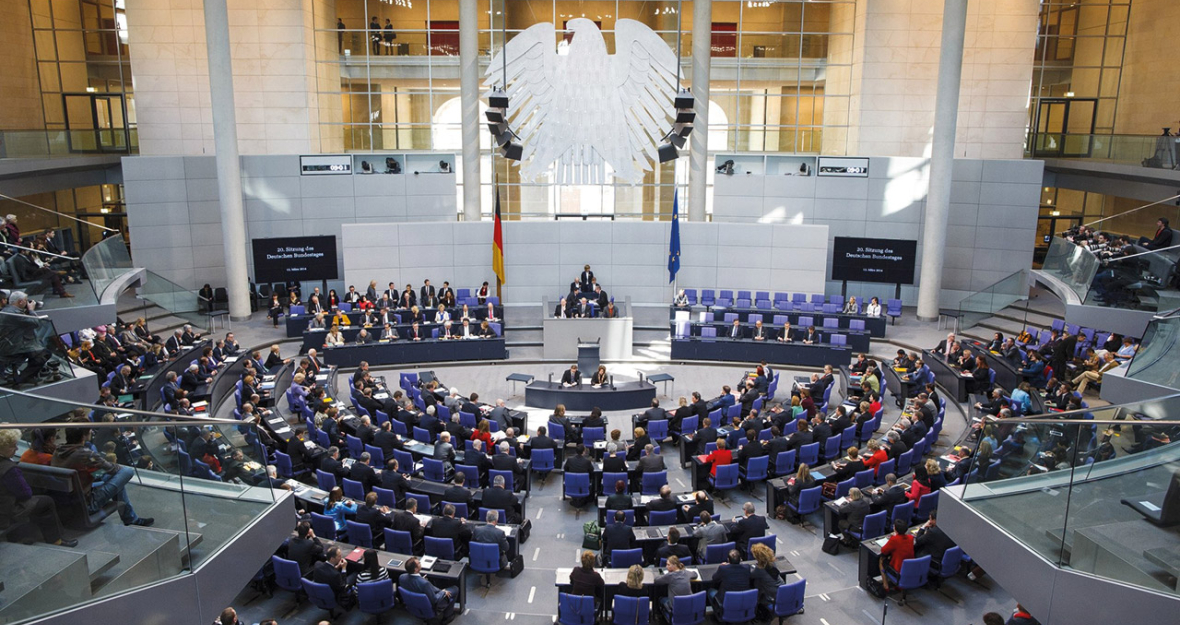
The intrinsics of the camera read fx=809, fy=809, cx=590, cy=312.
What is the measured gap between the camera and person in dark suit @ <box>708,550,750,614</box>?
886 centimetres

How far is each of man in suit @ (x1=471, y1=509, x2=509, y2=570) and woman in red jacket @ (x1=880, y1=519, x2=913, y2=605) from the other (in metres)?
4.51

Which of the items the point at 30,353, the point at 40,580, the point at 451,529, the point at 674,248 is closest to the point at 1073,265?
the point at 674,248

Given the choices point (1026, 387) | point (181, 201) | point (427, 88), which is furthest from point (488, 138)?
point (1026, 387)

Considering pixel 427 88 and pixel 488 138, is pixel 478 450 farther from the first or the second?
pixel 427 88

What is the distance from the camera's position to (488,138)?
2569 cm

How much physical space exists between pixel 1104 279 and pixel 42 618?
16.3m

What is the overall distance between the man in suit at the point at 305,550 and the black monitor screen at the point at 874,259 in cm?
1839

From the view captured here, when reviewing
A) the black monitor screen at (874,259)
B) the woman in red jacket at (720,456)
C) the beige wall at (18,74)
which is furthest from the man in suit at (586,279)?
the beige wall at (18,74)

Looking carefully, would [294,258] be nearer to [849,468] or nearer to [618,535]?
[618,535]

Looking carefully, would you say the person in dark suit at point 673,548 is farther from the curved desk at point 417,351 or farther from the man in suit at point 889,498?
the curved desk at point 417,351

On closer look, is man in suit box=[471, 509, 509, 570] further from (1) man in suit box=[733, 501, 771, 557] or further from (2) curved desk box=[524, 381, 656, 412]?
(2) curved desk box=[524, 381, 656, 412]

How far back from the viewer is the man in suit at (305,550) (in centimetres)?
926

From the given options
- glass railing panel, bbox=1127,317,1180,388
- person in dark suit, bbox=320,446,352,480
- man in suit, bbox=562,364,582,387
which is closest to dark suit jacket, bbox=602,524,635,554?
person in dark suit, bbox=320,446,352,480

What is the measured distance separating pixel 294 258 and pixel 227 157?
3.25 m
